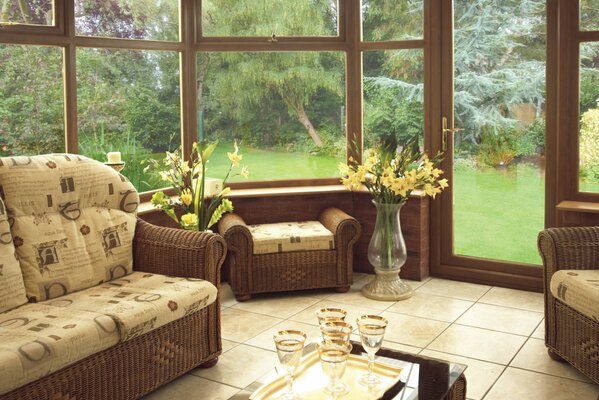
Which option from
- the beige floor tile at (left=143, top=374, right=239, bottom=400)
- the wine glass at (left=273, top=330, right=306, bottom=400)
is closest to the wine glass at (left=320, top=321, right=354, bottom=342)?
the wine glass at (left=273, top=330, right=306, bottom=400)

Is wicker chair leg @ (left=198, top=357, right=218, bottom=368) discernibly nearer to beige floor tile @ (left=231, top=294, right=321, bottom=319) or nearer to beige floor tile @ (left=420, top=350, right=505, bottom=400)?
beige floor tile @ (left=231, top=294, right=321, bottom=319)

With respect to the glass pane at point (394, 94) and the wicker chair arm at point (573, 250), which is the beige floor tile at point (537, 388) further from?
the glass pane at point (394, 94)

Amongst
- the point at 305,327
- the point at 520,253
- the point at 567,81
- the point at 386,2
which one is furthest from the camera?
the point at 386,2

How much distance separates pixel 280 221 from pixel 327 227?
1.43 ft

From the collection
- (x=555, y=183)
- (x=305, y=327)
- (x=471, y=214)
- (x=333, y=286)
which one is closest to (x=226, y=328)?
(x=305, y=327)

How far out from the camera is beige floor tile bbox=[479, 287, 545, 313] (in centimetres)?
402

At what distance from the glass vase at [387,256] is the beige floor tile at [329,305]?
226 mm

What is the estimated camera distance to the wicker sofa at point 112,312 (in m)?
2.29

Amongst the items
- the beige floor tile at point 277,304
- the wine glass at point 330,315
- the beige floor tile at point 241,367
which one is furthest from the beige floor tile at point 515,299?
the wine glass at point 330,315

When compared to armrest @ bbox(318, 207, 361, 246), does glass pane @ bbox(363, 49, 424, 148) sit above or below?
above

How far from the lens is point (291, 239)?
4207 millimetres

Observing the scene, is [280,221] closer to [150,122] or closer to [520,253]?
[150,122]

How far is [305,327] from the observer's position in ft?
12.0

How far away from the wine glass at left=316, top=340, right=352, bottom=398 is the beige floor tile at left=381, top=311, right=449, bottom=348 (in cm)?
143
